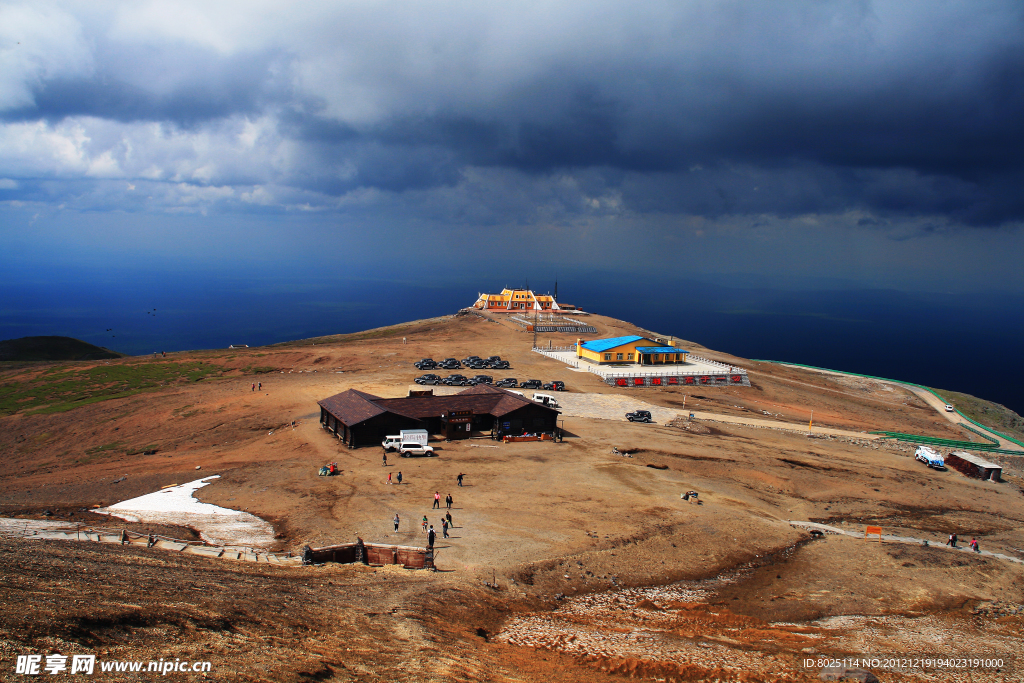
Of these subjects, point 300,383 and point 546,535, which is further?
point 300,383

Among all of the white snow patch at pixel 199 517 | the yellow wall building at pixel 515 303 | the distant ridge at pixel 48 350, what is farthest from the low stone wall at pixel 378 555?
the yellow wall building at pixel 515 303

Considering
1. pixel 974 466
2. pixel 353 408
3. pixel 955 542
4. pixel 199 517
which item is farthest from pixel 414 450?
pixel 974 466

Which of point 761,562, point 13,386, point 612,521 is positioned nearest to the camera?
point 761,562

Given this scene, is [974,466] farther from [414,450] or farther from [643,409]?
[414,450]

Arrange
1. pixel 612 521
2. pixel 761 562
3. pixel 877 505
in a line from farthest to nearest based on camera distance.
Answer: pixel 877 505 → pixel 612 521 → pixel 761 562

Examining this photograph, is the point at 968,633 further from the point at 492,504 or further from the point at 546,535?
the point at 492,504

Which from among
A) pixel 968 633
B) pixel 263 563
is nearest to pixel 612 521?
pixel 968 633
